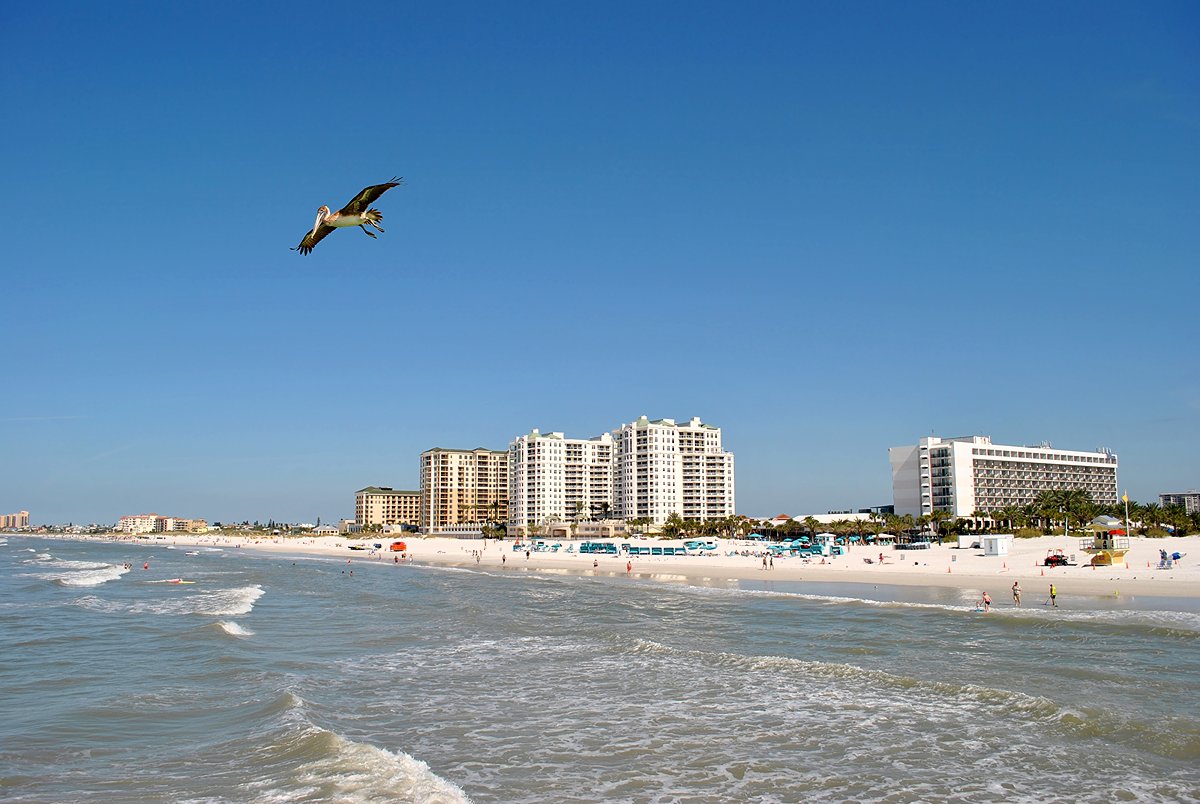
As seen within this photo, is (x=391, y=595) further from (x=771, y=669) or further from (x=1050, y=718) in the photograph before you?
(x=1050, y=718)

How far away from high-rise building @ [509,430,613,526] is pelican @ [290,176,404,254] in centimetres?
16410

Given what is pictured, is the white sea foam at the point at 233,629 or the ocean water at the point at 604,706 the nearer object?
the ocean water at the point at 604,706

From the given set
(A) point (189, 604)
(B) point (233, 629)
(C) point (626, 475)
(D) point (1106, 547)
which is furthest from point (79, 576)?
(C) point (626, 475)

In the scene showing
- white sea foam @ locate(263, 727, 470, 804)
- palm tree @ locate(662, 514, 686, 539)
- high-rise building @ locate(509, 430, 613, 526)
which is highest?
high-rise building @ locate(509, 430, 613, 526)

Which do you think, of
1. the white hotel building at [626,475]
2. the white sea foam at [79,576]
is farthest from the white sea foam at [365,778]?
the white hotel building at [626,475]

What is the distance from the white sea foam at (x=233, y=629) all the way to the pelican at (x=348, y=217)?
1016 inches

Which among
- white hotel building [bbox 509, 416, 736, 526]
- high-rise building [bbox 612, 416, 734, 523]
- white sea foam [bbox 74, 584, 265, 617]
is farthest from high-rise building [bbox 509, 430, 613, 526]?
white sea foam [bbox 74, 584, 265, 617]

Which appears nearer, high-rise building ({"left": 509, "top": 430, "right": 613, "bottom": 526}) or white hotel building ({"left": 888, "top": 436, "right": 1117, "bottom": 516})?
white hotel building ({"left": 888, "top": 436, "right": 1117, "bottom": 516})

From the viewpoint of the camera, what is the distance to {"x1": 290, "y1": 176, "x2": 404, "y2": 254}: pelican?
8.26 m

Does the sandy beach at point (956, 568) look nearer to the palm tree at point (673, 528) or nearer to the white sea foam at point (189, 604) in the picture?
the white sea foam at point (189, 604)

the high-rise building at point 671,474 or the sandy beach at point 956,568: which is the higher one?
the high-rise building at point 671,474

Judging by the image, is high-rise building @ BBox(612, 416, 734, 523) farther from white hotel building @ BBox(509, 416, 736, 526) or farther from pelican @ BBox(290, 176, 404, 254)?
pelican @ BBox(290, 176, 404, 254)

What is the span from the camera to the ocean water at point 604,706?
13805 mm

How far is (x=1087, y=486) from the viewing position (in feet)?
514
